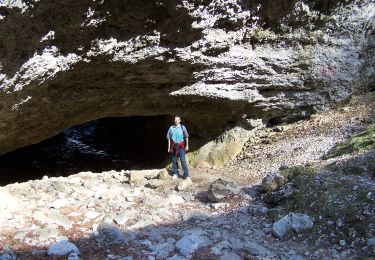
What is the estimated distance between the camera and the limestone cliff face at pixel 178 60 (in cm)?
773

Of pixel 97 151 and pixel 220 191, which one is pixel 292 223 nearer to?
pixel 220 191

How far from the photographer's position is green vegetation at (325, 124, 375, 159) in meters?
8.40

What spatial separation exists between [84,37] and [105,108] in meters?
3.38

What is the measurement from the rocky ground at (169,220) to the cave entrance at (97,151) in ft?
18.5

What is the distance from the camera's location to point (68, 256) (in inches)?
209

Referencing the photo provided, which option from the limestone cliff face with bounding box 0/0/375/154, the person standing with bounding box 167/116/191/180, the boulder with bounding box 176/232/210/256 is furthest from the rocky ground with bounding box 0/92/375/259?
the limestone cliff face with bounding box 0/0/375/154

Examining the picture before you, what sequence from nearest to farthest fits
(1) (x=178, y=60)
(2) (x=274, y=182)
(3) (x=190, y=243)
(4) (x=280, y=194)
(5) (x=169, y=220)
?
1. (3) (x=190, y=243)
2. (5) (x=169, y=220)
3. (4) (x=280, y=194)
4. (2) (x=274, y=182)
5. (1) (x=178, y=60)

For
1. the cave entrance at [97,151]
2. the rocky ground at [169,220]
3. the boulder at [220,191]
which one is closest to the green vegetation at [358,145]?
the rocky ground at [169,220]

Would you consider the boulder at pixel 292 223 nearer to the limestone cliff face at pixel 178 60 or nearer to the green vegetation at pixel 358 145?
the green vegetation at pixel 358 145

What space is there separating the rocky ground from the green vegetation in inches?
17.9

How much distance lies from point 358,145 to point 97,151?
12.9 m

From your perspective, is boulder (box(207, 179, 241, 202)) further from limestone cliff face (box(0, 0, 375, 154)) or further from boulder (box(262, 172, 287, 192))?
limestone cliff face (box(0, 0, 375, 154))

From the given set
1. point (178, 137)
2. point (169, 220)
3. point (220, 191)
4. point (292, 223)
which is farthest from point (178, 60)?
point (292, 223)

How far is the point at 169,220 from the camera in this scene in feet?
23.2
